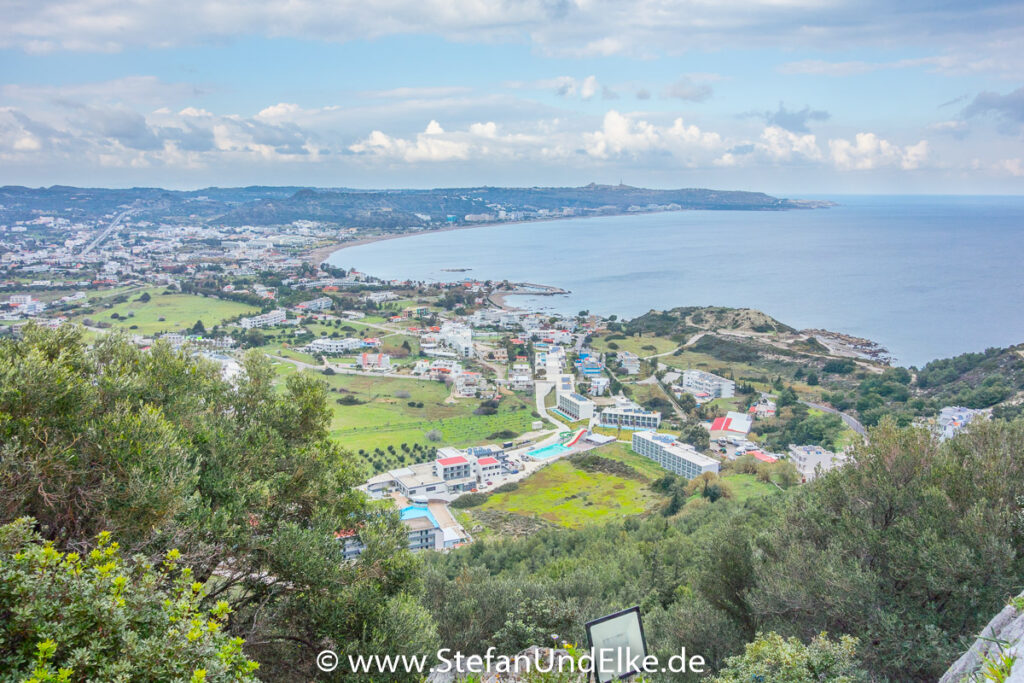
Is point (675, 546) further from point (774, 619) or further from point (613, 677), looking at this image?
point (613, 677)

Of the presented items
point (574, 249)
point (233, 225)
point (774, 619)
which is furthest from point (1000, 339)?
point (233, 225)

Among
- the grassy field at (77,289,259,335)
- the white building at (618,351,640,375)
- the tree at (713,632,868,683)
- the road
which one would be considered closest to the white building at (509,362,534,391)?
the white building at (618,351,640,375)

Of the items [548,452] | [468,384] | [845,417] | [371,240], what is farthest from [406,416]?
[371,240]

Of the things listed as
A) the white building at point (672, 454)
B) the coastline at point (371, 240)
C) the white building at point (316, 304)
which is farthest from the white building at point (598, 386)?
the coastline at point (371, 240)

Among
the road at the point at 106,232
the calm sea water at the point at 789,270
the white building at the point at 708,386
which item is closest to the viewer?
the white building at the point at 708,386

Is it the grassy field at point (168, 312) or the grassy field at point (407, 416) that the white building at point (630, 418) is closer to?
the grassy field at point (407, 416)

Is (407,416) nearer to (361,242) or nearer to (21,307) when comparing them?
(21,307)

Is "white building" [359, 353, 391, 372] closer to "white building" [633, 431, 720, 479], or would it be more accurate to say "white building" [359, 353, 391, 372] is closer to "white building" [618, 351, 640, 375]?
"white building" [618, 351, 640, 375]
